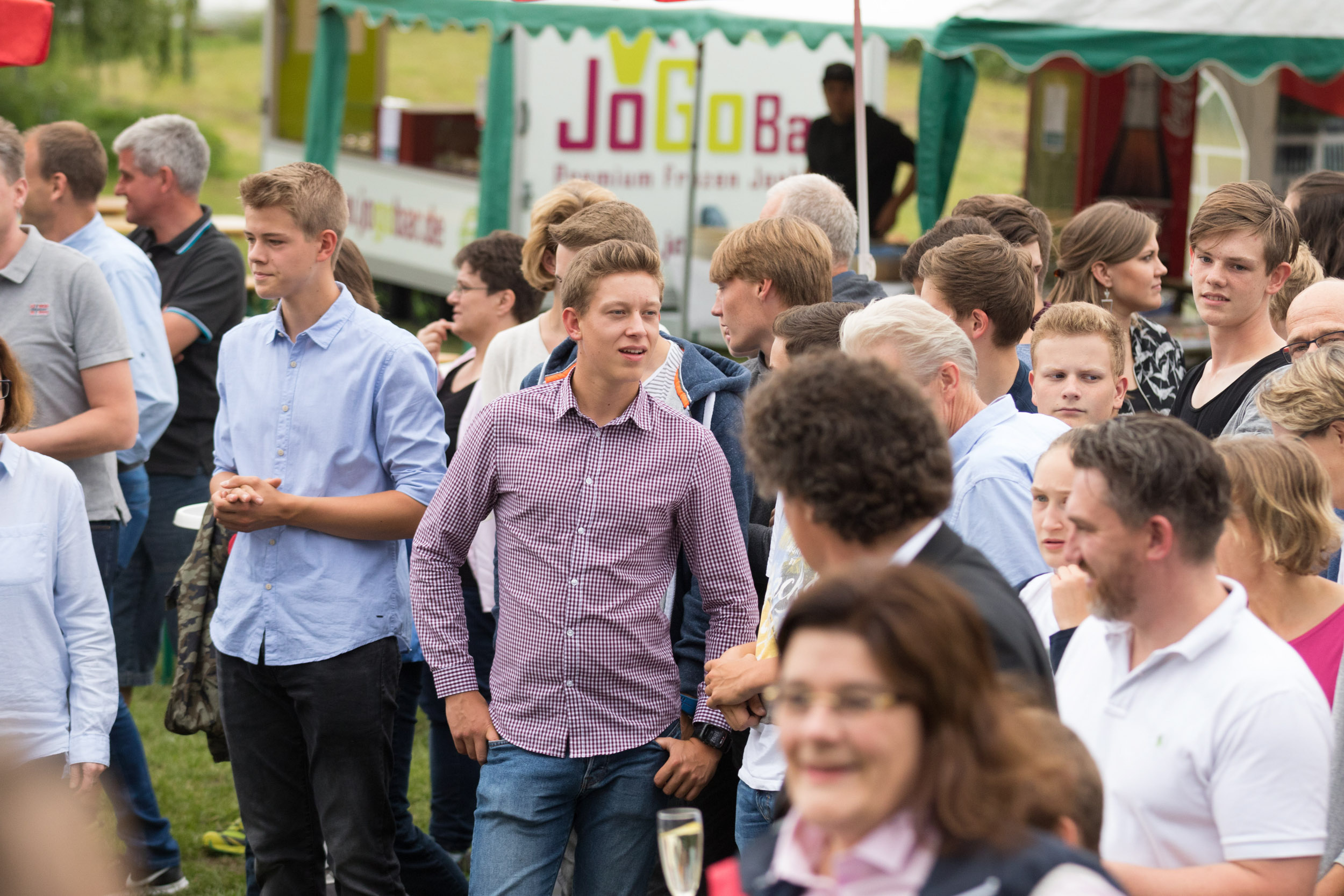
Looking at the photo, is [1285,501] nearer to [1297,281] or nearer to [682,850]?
[682,850]

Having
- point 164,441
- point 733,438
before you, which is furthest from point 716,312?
point 164,441

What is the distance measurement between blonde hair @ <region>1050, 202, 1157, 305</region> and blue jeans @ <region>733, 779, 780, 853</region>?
99.1 inches

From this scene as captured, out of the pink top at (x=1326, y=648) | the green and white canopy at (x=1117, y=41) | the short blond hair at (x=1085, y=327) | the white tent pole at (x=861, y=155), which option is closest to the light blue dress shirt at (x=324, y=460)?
the short blond hair at (x=1085, y=327)

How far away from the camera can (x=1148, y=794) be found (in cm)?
201

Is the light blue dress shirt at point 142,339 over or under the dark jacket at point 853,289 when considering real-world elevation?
under

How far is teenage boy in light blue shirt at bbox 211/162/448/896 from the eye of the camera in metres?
3.49

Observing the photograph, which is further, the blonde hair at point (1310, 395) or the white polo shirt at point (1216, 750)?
the blonde hair at point (1310, 395)

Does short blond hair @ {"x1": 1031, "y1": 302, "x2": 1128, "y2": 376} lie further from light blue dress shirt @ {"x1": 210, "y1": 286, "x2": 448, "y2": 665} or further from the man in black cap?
the man in black cap

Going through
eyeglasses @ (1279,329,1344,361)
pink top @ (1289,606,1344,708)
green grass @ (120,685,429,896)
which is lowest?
green grass @ (120,685,429,896)

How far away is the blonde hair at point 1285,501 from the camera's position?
2.47m

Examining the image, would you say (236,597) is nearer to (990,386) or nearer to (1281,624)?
(990,386)

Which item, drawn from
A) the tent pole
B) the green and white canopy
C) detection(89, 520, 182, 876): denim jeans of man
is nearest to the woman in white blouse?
detection(89, 520, 182, 876): denim jeans of man

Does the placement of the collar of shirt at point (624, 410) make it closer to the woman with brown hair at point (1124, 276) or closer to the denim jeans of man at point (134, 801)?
the denim jeans of man at point (134, 801)

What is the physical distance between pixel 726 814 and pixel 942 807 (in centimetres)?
208
